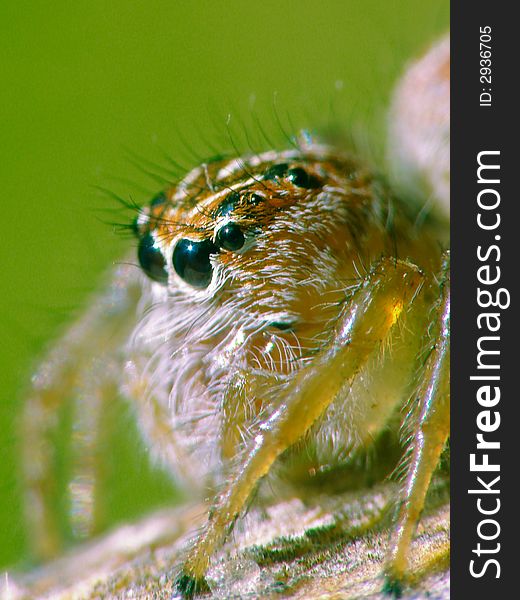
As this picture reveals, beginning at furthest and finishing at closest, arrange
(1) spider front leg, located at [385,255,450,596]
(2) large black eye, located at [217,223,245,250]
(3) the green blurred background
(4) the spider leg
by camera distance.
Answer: (3) the green blurred background
(4) the spider leg
(2) large black eye, located at [217,223,245,250]
(1) spider front leg, located at [385,255,450,596]

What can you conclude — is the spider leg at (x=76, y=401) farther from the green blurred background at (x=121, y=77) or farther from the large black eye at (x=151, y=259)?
the green blurred background at (x=121, y=77)

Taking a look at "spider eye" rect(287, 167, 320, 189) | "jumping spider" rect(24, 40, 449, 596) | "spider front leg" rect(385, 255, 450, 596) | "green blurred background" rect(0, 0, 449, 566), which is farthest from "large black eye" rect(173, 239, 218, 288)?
"green blurred background" rect(0, 0, 449, 566)

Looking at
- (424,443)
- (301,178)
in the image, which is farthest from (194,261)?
(424,443)

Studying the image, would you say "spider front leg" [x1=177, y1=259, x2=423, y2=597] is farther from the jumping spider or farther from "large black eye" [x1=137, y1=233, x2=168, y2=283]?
"large black eye" [x1=137, y1=233, x2=168, y2=283]

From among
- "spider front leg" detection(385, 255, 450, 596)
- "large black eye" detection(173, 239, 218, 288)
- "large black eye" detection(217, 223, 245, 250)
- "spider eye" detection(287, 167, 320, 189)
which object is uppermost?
"spider eye" detection(287, 167, 320, 189)

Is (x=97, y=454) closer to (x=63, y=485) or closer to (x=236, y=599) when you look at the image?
(x=63, y=485)

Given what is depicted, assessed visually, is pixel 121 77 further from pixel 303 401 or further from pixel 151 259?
pixel 303 401

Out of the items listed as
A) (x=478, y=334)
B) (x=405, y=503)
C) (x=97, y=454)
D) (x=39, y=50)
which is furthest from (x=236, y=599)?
(x=39, y=50)
